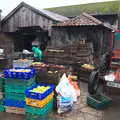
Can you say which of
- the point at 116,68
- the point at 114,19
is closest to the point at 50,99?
the point at 116,68

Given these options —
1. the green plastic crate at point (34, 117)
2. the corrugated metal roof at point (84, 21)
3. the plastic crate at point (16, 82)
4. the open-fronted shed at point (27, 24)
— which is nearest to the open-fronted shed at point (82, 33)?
the corrugated metal roof at point (84, 21)

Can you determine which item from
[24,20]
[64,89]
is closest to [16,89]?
[64,89]

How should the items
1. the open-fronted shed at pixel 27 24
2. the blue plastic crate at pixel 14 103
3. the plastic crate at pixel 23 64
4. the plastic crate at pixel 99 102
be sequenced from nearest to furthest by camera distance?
the blue plastic crate at pixel 14 103 → the plastic crate at pixel 99 102 → the plastic crate at pixel 23 64 → the open-fronted shed at pixel 27 24

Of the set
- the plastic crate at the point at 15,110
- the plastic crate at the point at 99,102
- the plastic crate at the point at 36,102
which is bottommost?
the plastic crate at the point at 15,110

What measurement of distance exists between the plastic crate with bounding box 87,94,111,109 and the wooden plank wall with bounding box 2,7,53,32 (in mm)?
9084

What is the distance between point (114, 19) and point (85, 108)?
15.1 metres

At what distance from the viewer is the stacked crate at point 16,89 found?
507cm

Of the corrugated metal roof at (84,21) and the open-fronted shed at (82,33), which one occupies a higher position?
the corrugated metal roof at (84,21)

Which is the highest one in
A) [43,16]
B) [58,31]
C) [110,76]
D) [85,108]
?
[43,16]

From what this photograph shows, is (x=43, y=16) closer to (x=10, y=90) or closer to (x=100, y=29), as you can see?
(x=100, y=29)

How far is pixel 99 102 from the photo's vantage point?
5.45 meters

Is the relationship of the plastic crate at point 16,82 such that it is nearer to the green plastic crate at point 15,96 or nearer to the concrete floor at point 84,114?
the green plastic crate at point 15,96

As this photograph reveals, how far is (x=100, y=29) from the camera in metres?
12.1

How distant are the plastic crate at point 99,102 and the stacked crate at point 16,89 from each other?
196 cm
